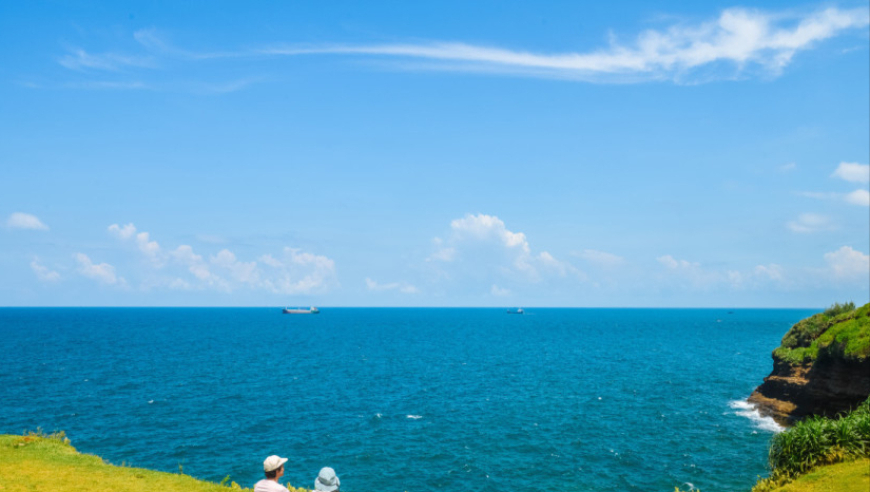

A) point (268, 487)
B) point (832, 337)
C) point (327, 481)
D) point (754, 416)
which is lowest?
point (754, 416)

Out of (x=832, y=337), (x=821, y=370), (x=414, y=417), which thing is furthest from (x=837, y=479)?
(x=414, y=417)

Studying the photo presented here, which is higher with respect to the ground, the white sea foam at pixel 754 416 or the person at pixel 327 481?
the person at pixel 327 481

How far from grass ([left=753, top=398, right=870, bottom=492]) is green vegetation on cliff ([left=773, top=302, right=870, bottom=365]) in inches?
1048

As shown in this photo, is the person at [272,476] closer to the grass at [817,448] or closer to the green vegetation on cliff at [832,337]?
the grass at [817,448]

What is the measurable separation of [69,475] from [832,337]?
2288 inches

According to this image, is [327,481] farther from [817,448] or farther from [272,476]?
[817,448]

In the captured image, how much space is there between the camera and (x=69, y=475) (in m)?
25.2

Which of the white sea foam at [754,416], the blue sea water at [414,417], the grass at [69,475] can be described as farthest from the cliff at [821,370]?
the grass at [69,475]

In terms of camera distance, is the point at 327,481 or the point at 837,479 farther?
the point at 837,479

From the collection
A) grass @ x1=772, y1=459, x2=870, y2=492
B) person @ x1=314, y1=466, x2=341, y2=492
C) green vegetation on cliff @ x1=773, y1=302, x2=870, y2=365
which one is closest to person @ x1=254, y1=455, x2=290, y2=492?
person @ x1=314, y1=466, x2=341, y2=492

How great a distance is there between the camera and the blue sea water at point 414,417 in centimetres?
3975

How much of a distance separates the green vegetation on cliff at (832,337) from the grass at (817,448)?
87.3 feet

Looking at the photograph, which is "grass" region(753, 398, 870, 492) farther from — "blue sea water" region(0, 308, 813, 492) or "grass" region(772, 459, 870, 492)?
"blue sea water" region(0, 308, 813, 492)

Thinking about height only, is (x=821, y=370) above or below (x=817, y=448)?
below
